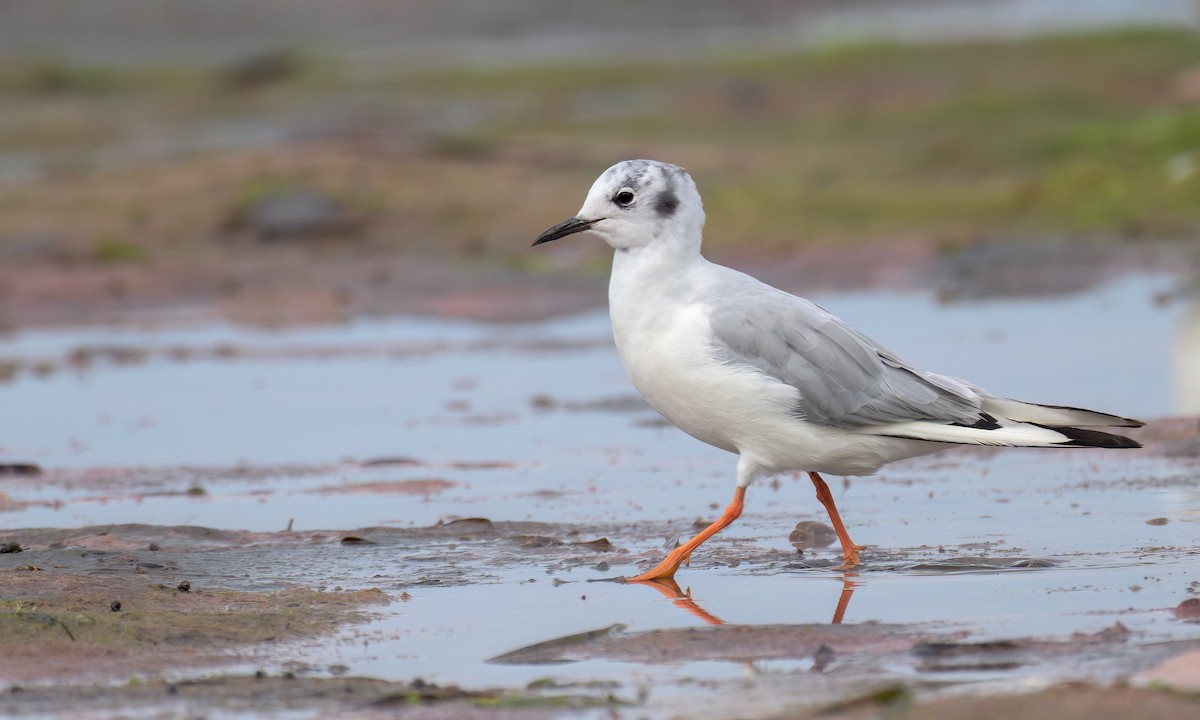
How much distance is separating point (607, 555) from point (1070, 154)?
15.0 m

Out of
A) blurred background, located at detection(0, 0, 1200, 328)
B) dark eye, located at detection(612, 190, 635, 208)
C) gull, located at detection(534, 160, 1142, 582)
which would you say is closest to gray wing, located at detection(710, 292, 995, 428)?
gull, located at detection(534, 160, 1142, 582)

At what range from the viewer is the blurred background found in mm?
16141

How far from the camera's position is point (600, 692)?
473 centimetres

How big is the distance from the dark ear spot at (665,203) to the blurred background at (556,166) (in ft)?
26.6

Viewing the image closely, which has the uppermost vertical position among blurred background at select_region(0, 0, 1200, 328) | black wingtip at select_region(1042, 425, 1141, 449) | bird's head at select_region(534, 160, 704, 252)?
blurred background at select_region(0, 0, 1200, 328)

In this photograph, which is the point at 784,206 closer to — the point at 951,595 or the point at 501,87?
the point at 951,595

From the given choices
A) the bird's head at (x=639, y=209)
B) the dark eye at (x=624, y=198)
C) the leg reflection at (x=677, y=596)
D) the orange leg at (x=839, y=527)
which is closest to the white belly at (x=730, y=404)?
the orange leg at (x=839, y=527)

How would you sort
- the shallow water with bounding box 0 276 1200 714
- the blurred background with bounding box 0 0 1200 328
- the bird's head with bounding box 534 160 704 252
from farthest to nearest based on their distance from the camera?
the blurred background with bounding box 0 0 1200 328 → the bird's head with bounding box 534 160 704 252 → the shallow water with bounding box 0 276 1200 714

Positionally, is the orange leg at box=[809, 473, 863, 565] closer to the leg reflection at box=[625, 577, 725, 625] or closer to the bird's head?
the leg reflection at box=[625, 577, 725, 625]

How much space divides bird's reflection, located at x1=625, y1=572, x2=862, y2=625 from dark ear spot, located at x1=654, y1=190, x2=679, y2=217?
1358 millimetres

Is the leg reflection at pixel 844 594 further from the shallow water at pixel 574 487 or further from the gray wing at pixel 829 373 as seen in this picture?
the gray wing at pixel 829 373

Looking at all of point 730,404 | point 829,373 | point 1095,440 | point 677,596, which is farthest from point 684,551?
point 1095,440

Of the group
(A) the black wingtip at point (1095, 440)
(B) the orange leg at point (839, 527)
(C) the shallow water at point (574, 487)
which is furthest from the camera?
(B) the orange leg at point (839, 527)

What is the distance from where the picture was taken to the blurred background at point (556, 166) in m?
16.1
